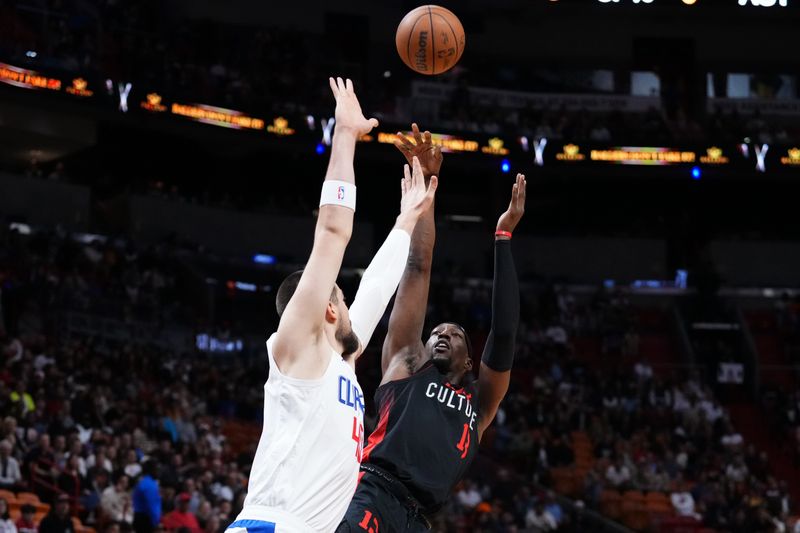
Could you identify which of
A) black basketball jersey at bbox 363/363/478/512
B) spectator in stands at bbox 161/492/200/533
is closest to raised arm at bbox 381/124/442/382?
black basketball jersey at bbox 363/363/478/512

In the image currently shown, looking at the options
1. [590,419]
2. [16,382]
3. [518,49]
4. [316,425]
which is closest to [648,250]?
[518,49]

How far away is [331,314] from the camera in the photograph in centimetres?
401

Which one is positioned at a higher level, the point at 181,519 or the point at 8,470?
the point at 8,470

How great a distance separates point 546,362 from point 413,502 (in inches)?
805

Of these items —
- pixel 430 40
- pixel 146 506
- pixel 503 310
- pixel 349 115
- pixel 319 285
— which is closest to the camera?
pixel 319 285

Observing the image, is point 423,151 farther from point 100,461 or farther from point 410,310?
point 100,461

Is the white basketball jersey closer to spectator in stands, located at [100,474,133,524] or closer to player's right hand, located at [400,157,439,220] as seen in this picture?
player's right hand, located at [400,157,439,220]

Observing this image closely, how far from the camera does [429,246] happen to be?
18.8ft

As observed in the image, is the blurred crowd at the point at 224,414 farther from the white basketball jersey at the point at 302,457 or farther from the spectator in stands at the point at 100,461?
the white basketball jersey at the point at 302,457

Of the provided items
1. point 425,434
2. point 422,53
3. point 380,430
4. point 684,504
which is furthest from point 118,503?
point 684,504

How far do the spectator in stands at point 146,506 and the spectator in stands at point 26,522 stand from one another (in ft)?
4.51

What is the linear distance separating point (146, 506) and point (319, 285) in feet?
31.5

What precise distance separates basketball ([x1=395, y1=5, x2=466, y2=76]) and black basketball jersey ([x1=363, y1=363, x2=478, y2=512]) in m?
2.59

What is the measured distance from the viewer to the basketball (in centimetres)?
726
